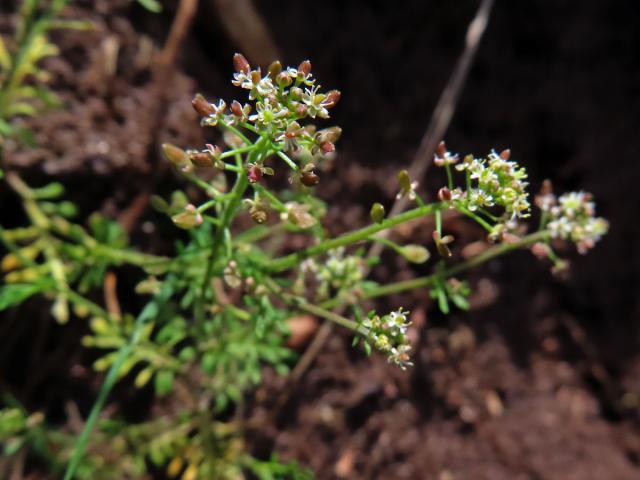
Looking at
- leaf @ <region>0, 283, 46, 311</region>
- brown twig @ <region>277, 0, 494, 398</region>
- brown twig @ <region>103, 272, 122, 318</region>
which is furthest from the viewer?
brown twig @ <region>277, 0, 494, 398</region>

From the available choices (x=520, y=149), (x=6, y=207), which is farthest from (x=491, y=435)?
(x=6, y=207)

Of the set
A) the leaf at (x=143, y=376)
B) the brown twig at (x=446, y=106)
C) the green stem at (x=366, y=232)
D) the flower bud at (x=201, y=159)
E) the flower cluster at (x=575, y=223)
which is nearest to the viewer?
the flower bud at (x=201, y=159)

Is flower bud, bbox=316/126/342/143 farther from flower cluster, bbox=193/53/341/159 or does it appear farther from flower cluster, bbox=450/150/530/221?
flower cluster, bbox=450/150/530/221

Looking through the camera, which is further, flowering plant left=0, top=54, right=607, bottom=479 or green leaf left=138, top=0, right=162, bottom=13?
green leaf left=138, top=0, right=162, bottom=13

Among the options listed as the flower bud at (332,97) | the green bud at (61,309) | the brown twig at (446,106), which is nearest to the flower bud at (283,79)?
the flower bud at (332,97)

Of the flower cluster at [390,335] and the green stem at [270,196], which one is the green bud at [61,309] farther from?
the flower cluster at [390,335]

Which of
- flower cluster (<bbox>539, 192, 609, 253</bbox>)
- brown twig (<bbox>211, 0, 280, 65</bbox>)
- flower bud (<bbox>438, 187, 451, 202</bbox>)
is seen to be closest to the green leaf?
brown twig (<bbox>211, 0, 280, 65</bbox>)
